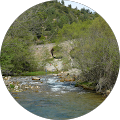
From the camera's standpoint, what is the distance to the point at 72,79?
15.4m

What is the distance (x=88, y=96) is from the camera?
9461 mm

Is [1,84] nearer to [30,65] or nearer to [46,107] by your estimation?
[46,107]

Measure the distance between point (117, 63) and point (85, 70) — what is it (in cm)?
341

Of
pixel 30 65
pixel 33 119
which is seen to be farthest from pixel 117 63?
pixel 30 65

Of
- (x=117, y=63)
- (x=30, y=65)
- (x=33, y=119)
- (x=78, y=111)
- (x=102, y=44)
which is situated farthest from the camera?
(x=30, y=65)

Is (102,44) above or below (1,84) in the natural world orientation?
above

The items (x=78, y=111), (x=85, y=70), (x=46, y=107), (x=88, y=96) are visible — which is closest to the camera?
(x=78, y=111)

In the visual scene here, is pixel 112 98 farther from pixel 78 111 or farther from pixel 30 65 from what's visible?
pixel 30 65

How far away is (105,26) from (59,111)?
15116mm

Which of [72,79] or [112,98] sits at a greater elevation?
[112,98]

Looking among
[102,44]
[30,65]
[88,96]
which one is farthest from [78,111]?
[30,65]

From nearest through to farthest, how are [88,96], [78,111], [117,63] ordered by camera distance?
[78,111]
[117,63]
[88,96]

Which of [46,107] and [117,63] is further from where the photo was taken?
[117,63]

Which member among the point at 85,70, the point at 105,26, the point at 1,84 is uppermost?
the point at 105,26
